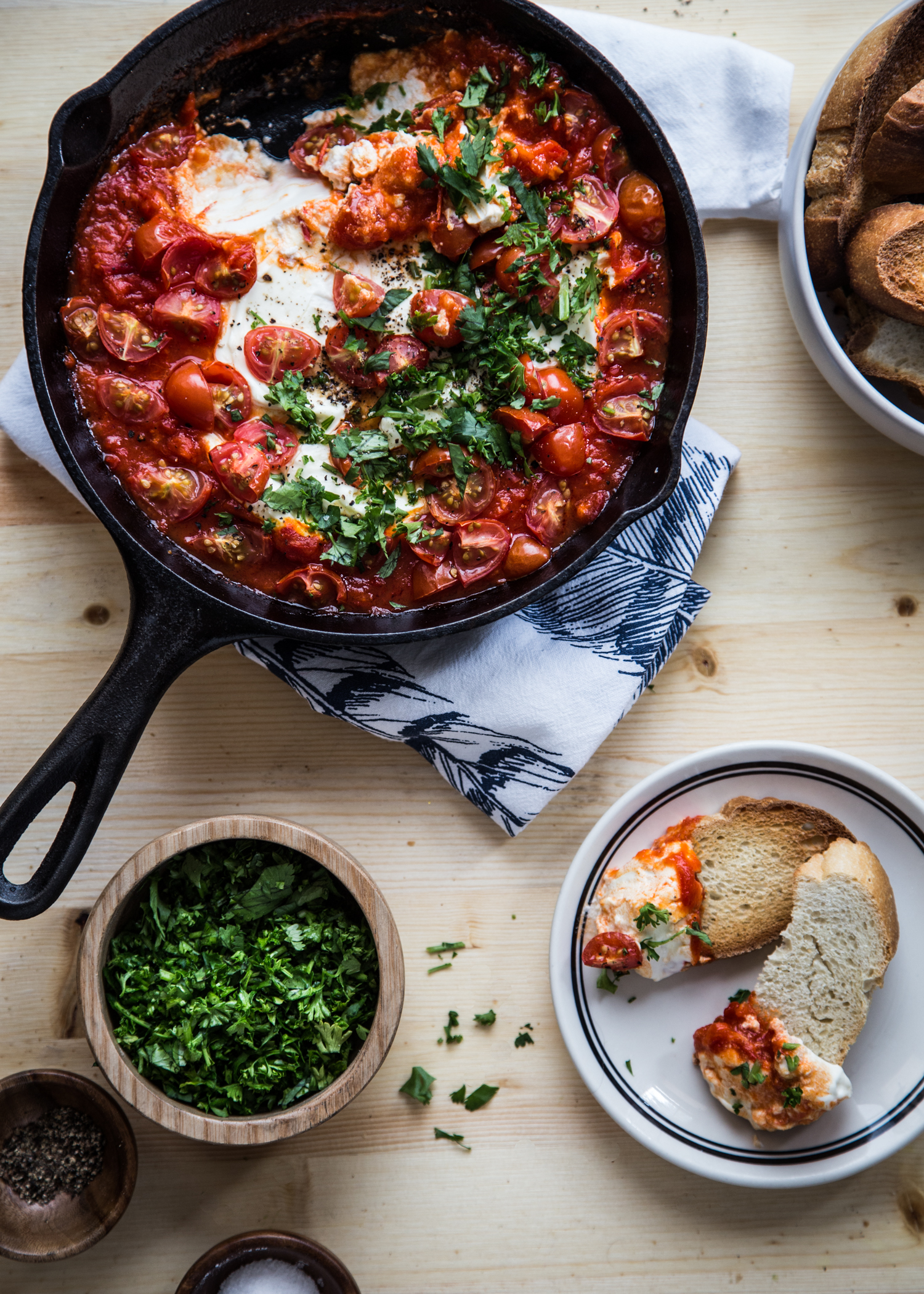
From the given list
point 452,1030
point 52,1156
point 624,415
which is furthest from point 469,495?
point 52,1156

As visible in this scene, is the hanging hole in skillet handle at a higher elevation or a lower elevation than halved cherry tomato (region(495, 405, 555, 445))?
higher

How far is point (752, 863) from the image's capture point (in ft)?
8.85

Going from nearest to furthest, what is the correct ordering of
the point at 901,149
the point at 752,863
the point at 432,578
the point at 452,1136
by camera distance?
the point at 901,149 → the point at 432,578 → the point at 752,863 → the point at 452,1136

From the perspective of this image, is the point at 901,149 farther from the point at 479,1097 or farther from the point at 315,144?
the point at 479,1097

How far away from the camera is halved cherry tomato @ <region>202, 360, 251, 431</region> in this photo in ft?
8.01

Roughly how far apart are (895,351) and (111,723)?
2.26 meters

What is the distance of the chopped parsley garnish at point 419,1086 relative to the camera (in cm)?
277

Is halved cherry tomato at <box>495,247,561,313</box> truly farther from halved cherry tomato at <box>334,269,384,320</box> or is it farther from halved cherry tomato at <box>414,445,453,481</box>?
halved cherry tomato at <box>414,445,453,481</box>

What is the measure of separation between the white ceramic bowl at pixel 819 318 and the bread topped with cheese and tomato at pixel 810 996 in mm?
1185

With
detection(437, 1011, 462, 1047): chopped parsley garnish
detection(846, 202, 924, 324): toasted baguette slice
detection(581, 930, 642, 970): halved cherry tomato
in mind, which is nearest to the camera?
detection(846, 202, 924, 324): toasted baguette slice

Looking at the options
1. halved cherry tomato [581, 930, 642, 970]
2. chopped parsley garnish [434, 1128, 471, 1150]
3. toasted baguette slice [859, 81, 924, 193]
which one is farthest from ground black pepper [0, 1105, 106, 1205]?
toasted baguette slice [859, 81, 924, 193]

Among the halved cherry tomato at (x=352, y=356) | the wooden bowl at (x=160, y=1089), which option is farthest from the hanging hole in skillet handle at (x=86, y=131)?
the wooden bowl at (x=160, y=1089)

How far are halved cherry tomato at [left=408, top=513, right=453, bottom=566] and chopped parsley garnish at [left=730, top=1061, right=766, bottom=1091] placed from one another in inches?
63.6

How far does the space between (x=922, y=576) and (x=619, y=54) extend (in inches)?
69.5
